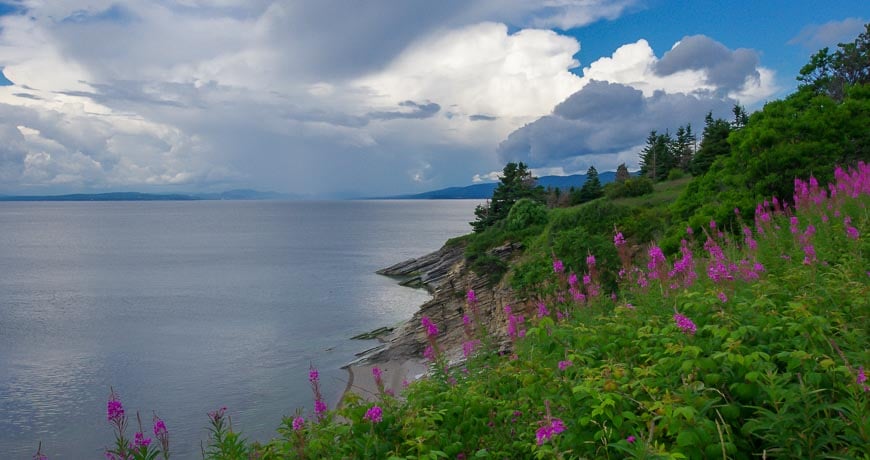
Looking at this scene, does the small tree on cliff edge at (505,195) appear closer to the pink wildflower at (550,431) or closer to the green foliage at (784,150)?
the green foliage at (784,150)

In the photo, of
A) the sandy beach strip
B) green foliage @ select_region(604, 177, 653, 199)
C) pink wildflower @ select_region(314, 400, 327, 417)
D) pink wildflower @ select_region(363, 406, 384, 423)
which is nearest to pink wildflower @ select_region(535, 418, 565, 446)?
pink wildflower @ select_region(363, 406, 384, 423)

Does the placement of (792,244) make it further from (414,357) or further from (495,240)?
(495,240)

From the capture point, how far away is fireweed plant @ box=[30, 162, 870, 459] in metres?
2.93

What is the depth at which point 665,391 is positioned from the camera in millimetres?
3385

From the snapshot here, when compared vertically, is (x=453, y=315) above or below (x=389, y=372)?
above

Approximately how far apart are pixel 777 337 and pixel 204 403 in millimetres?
25754

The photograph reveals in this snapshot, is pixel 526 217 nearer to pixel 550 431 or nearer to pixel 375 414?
pixel 375 414

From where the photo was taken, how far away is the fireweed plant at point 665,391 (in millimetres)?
2926

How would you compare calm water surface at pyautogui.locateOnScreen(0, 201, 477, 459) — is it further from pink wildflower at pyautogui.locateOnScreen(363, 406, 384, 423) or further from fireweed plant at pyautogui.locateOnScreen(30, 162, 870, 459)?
pink wildflower at pyautogui.locateOnScreen(363, 406, 384, 423)

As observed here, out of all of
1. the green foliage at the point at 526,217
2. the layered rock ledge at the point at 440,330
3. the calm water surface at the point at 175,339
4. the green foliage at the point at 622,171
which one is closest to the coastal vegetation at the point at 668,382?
the layered rock ledge at the point at 440,330

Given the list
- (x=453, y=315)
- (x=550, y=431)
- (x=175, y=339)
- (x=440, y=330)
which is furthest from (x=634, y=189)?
(x=550, y=431)

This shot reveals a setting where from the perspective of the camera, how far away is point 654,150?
85.1m


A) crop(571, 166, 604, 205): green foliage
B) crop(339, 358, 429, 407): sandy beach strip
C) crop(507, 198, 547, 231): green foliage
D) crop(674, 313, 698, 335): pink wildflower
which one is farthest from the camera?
crop(571, 166, 604, 205): green foliage

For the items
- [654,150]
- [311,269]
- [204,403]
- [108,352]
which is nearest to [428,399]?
[204,403]
